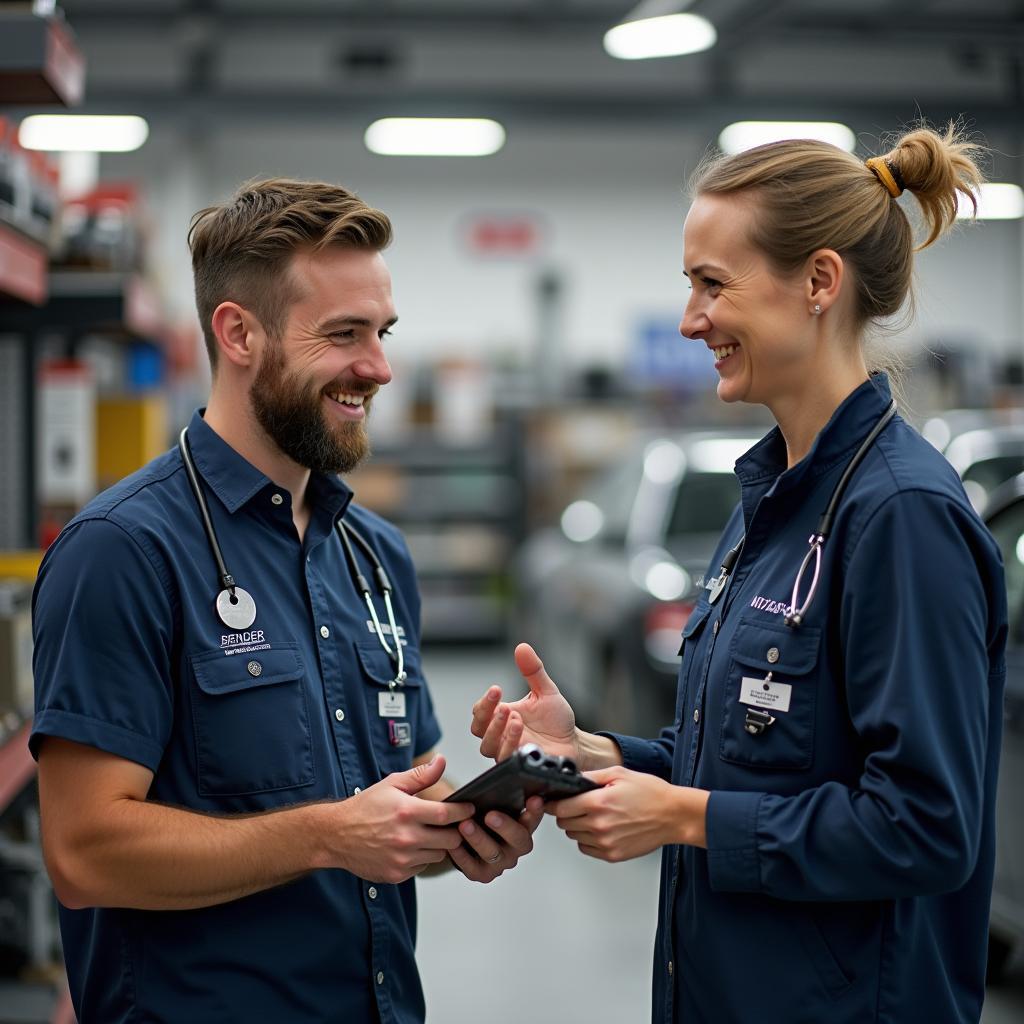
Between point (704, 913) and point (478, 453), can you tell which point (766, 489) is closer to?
point (704, 913)

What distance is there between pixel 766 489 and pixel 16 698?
1.68 meters

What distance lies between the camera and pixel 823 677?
1.46 metres

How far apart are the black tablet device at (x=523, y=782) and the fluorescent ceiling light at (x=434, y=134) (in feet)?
29.8

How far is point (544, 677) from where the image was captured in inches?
69.6

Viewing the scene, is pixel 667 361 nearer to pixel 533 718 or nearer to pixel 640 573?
pixel 640 573

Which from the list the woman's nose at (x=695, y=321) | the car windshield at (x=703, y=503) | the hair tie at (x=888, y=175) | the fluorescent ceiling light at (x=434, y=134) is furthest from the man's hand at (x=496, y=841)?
the fluorescent ceiling light at (x=434, y=134)

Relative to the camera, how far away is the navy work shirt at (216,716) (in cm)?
147

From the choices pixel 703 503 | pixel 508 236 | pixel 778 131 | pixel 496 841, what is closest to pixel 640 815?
pixel 496 841

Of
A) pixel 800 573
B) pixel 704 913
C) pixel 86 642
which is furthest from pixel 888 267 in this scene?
pixel 86 642

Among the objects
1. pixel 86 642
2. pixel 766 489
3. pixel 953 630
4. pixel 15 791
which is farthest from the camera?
pixel 15 791

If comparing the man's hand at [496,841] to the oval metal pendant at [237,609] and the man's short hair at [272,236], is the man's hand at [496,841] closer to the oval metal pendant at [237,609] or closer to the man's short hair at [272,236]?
the oval metal pendant at [237,609]

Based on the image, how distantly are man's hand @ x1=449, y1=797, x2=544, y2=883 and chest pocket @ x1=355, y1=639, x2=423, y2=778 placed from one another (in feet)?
0.62

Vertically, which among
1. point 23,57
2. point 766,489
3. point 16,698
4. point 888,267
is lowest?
point 16,698

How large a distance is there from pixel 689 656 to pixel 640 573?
3171mm
